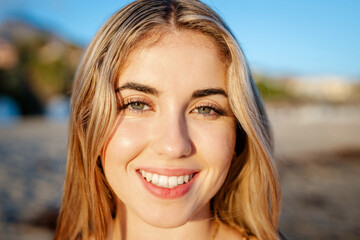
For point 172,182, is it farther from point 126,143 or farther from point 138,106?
point 138,106

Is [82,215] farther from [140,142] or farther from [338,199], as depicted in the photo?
[338,199]

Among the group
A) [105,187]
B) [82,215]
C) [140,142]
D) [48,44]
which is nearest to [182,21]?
[140,142]

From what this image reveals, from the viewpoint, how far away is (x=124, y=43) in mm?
1521

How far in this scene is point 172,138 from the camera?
138 centimetres

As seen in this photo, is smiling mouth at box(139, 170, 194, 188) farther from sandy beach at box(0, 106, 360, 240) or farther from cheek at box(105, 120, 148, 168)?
sandy beach at box(0, 106, 360, 240)

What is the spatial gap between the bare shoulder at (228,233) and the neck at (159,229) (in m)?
0.05

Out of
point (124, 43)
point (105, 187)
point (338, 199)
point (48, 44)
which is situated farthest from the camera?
point (48, 44)

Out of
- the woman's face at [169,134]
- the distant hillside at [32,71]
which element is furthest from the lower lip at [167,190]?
the distant hillside at [32,71]

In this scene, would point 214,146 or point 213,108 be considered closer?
point 214,146

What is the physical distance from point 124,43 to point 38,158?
876 cm

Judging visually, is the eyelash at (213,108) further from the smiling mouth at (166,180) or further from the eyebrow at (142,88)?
the smiling mouth at (166,180)

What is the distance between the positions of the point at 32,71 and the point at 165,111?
30.5 m

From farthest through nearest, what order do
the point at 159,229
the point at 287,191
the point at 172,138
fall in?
the point at 287,191 → the point at 159,229 → the point at 172,138

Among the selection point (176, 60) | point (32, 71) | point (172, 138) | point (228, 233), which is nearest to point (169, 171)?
point (172, 138)
